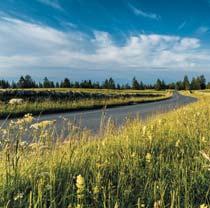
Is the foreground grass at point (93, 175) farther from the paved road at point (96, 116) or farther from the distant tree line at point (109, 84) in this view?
the distant tree line at point (109, 84)

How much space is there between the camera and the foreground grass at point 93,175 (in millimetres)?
3188

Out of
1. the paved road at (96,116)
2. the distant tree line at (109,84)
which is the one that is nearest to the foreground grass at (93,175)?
the paved road at (96,116)

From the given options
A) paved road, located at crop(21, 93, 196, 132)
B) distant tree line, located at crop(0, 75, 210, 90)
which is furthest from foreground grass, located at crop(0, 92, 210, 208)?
distant tree line, located at crop(0, 75, 210, 90)

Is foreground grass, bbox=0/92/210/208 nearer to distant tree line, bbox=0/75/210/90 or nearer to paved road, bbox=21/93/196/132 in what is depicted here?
paved road, bbox=21/93/196/132

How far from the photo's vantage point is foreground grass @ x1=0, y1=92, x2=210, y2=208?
3188 mm

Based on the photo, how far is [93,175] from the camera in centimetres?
380

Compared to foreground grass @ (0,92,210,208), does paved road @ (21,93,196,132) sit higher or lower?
lower

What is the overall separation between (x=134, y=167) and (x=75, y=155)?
71 cm

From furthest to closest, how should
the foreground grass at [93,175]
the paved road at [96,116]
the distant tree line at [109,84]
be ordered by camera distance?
1. the distant tree line at [109,84]
2. the paved road at [96,116]
3. the foreground grass at [93,175]

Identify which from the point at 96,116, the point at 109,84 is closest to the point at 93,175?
the point at 96,116

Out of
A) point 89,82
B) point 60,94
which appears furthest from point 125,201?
point 89,82

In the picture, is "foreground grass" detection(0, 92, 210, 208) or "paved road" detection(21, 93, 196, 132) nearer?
"foreground grass" detection(0, 92, 210, 208)

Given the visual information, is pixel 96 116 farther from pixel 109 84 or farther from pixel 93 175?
pixel 109 84

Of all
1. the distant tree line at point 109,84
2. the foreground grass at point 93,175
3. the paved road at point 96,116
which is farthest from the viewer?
the distant tree line at point 109,84
